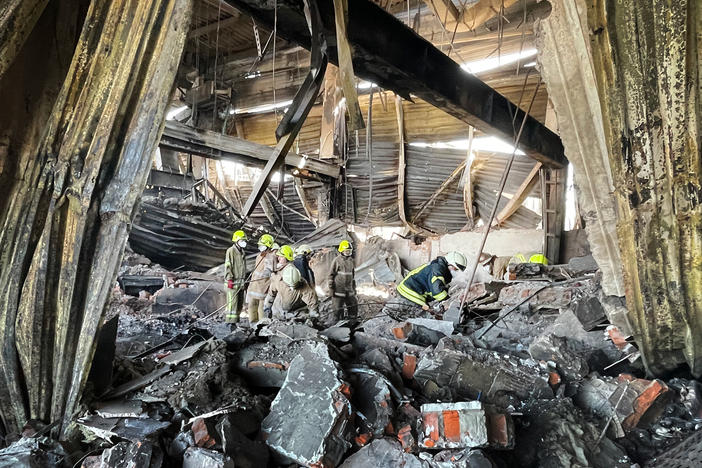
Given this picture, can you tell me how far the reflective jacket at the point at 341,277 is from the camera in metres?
7.35

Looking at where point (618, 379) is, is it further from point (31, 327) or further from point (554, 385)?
point (31, 327)

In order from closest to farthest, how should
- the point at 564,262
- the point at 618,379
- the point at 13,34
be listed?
the point at 13,34, the point at 618,379, the point at 564,262

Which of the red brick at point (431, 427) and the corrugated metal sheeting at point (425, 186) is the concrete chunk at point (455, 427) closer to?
the red brick at point (431, 427)

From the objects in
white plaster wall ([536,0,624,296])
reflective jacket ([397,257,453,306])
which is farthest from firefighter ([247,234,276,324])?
white plaster wall ([536,0,624,296])

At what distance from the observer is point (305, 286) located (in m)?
6.23

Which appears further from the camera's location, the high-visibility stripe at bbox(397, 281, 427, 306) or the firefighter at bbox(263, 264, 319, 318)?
the firefighter at bbox(263, 264, 319, 318)

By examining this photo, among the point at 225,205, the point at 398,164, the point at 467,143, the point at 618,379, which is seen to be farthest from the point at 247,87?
the point at 618,379

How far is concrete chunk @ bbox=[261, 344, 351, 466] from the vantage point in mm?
2223

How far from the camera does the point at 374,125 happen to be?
9.46m

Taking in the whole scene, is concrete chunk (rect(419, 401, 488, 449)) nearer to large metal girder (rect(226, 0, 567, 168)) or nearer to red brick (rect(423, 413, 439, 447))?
red brick (rect(423, 413, 439, 447))

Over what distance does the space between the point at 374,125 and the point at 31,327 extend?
8341 millimetres

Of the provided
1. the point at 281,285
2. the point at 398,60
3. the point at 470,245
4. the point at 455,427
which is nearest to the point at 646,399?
the point at 455,427

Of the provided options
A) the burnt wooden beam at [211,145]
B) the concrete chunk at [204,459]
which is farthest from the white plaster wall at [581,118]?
the burnt wooden beam at [211,145]

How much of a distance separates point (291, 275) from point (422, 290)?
1.95m
